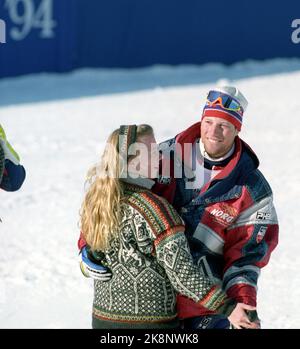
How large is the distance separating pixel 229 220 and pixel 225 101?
0.53 m

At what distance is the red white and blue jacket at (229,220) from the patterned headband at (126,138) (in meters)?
A: 0.33

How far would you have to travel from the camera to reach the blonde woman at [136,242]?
3787 millimetres

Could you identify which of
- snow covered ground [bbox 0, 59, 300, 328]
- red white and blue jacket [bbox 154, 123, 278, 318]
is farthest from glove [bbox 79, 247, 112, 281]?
snow covered ground [bbox 0, 59, 300, 328]

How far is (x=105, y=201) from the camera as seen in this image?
3811 millimetres

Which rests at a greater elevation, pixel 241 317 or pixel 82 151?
pixel 241 317

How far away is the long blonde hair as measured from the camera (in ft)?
12.4

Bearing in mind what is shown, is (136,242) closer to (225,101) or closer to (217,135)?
(217,135)

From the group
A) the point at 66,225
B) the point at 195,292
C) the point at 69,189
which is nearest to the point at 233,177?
the point at 195,292

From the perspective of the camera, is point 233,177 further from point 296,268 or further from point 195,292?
point 296,268

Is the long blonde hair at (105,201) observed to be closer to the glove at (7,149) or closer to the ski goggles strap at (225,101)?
the ski goggles strap at (225,101)

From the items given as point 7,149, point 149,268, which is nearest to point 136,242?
point 149,268

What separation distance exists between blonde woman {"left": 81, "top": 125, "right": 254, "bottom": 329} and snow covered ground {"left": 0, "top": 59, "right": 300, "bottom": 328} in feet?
7.02

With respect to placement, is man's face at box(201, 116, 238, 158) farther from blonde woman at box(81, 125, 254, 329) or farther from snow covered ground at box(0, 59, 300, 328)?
snow covered ground at box(0, 59, 300, 328)
